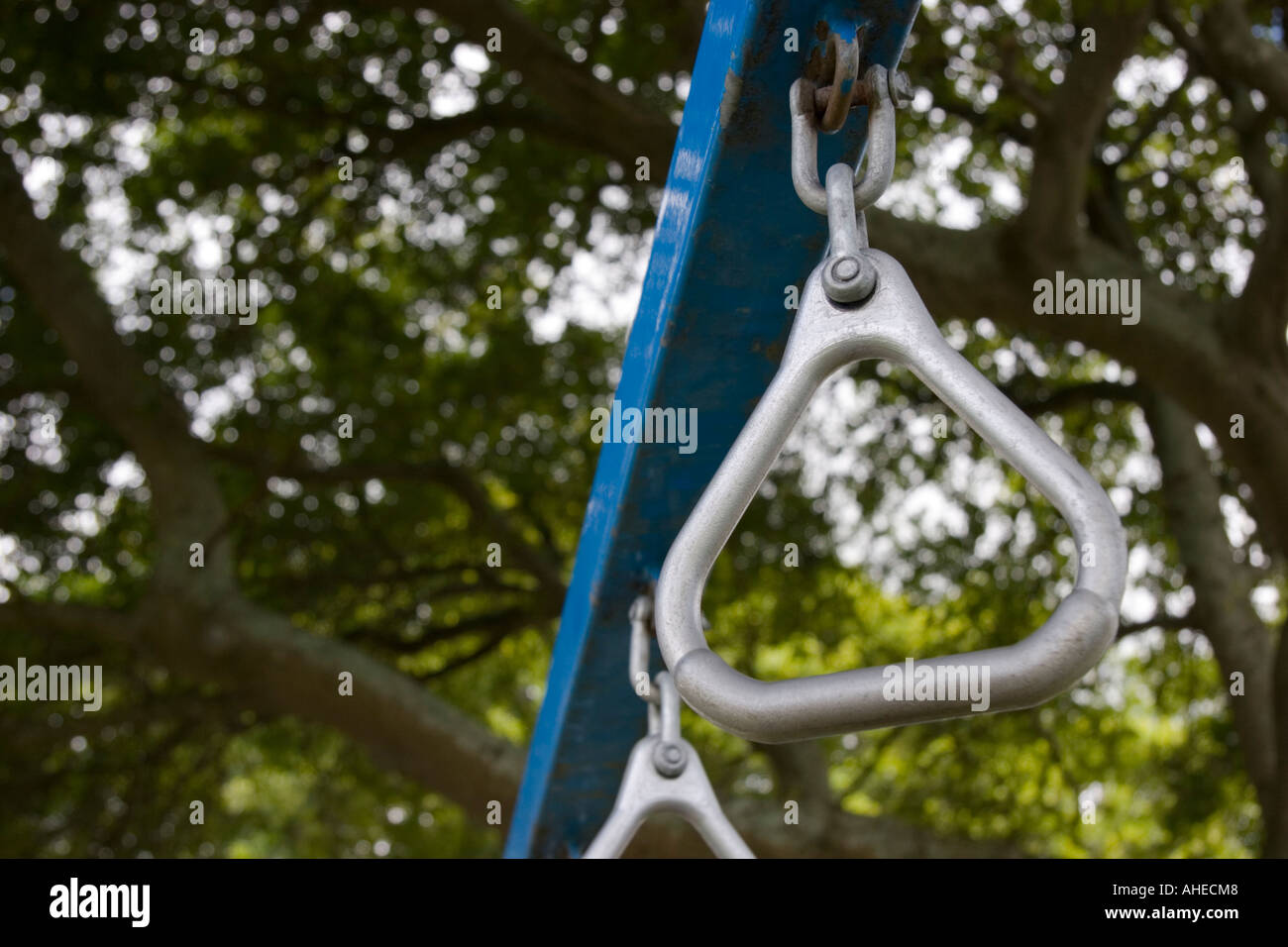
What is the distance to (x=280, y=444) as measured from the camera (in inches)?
216

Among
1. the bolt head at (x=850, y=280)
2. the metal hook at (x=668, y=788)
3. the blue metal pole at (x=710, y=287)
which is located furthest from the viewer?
the metal hook at (x=668, y=788)

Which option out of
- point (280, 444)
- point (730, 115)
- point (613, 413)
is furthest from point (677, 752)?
point (280, 444)

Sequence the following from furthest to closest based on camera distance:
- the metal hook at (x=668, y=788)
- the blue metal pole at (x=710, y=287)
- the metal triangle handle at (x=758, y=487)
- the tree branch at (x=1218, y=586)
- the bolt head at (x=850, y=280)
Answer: the tree branch at (x=1218, y=586)
the metal hook at (x=668, y=788)
the blue metal pole at (x=710, y=287)
the bolt head at (x=850, y=280)
the metal triangle handle at (x=758, y=487)

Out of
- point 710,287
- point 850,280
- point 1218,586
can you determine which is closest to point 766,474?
point 850,280

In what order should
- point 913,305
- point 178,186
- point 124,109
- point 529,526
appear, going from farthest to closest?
point 529,526
point 178,186
point 124,109
point 913,305

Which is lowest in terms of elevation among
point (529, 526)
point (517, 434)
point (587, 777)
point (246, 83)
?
point (529, 526)

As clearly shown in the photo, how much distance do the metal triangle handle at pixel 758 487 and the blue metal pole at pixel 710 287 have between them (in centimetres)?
24

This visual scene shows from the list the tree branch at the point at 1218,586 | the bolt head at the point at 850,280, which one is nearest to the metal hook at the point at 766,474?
the bolt head at the point at 850,280

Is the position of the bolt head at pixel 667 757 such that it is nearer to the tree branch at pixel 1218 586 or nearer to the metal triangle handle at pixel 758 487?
the metal triangle handle at pixel 758 487

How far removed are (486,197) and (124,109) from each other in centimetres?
160

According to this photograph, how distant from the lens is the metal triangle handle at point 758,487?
0.86 m

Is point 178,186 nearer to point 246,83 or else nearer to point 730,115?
point 246,83

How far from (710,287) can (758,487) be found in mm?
644
